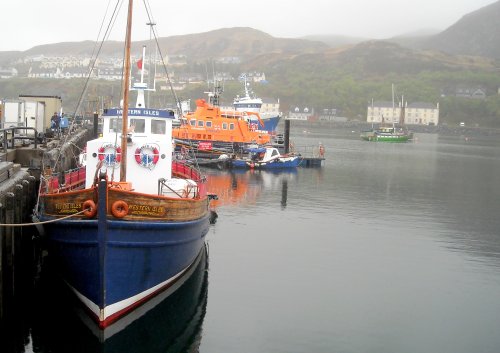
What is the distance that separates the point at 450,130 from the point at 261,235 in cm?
15633

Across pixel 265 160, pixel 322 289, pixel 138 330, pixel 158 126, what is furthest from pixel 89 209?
pixel 265 160

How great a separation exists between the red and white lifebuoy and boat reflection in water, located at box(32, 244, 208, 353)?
3888 millimetres

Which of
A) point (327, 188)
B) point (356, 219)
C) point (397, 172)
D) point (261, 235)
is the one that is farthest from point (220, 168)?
point (261, 235)

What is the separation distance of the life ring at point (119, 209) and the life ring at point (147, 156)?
11.4ft

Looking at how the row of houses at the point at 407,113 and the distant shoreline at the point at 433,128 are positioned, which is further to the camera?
the row of houses at the point at 407,113

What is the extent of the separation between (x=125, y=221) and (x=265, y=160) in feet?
127

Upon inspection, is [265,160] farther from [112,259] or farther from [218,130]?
[112,259]

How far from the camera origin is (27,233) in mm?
16812

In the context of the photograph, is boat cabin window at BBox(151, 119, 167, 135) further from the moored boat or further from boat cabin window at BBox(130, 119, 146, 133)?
the moored boat

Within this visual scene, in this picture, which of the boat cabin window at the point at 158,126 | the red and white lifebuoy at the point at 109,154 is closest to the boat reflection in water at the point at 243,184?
the boat cabin window at the point at 158,126

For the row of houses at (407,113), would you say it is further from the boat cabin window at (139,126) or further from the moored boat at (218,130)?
the boat cabin window at (139,126)

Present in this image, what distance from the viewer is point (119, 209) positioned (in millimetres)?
13344

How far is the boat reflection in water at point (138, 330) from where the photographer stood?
13.6 meters

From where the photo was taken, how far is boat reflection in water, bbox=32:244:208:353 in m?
13.6
